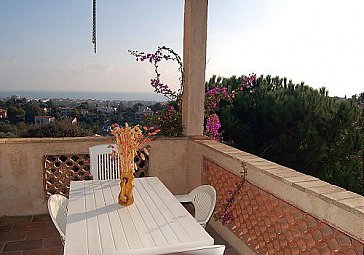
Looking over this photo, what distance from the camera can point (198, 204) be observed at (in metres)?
2.49

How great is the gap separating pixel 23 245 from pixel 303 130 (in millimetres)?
4713

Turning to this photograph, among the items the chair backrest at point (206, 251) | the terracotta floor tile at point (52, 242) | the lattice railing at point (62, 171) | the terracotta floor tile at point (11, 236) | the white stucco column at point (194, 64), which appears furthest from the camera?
the white stucco column at point (194, 64)

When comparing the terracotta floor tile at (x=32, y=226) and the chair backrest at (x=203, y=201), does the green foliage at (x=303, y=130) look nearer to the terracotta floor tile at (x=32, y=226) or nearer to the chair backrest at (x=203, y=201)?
the terracotta floor tile at (x=32, y=226)

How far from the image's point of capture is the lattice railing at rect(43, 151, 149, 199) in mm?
3756

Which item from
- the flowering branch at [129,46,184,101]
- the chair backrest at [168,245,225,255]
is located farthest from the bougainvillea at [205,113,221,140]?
the chair backrest at [168,245,225,255]

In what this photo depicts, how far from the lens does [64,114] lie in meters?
4.56

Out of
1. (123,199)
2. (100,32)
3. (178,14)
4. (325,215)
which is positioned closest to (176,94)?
(178,14)

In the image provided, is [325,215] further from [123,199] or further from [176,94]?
[176,94]

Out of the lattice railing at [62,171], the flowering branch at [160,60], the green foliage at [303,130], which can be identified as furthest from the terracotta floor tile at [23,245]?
the green foliage at [303,130]

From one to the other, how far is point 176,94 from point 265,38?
262cm

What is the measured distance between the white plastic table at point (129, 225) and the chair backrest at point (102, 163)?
2.20 feet

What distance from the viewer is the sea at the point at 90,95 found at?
14.6ft

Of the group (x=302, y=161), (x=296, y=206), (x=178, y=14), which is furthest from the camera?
(x=302, y=161)

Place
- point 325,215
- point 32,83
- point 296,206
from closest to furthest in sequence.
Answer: point 325,215 → point 296,206 → point 32,83
